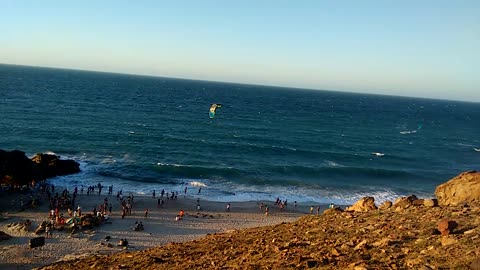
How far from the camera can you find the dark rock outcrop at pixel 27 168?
121ft

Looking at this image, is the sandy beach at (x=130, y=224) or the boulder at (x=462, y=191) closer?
the boulder at (x=462, y=191)

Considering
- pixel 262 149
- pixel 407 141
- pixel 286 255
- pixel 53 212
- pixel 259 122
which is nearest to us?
pixel 286 255

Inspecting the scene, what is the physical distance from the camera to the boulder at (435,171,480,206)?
17.8 metres

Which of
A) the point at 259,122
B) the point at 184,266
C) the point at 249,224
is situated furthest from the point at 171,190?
the point at 259,122

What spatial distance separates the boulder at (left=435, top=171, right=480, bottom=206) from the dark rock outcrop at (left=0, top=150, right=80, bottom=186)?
34.9m

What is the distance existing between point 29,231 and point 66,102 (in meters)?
77.0

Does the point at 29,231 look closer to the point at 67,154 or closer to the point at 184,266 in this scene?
the point at 184,266

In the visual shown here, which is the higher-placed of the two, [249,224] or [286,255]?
[286,255]

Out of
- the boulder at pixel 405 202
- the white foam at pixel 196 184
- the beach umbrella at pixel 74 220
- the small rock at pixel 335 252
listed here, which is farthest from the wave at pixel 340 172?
the small rock at pixel 335 252

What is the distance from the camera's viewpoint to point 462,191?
60.1ft

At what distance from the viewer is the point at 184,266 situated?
44.7 feet

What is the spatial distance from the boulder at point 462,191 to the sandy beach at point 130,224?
15807mm

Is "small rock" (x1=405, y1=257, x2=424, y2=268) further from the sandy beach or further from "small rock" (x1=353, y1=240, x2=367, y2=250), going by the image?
the sandy beach

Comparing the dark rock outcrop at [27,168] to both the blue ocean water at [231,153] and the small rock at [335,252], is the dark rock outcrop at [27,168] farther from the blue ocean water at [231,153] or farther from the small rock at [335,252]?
the small rock at [335,252]
